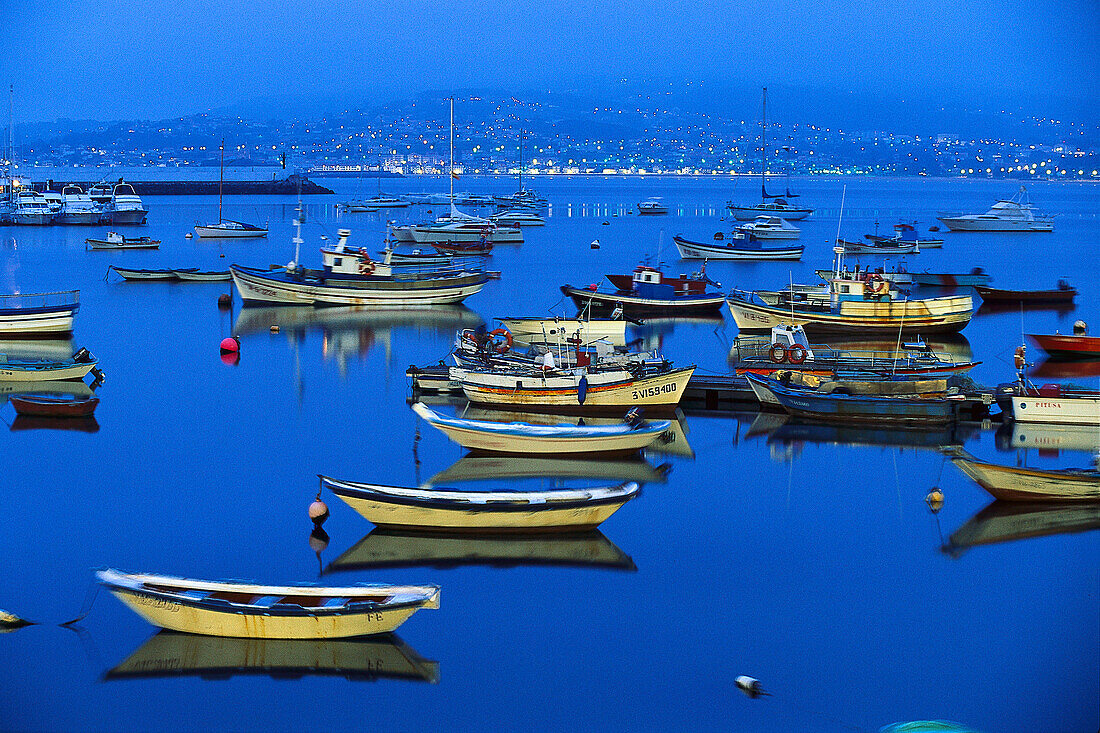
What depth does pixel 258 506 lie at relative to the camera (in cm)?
1493

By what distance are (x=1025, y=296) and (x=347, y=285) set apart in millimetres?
21586

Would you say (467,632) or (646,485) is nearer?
(467,632)

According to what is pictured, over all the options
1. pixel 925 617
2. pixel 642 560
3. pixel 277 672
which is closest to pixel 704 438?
pixel 642 560

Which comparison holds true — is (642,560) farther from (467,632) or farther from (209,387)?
(209,387)

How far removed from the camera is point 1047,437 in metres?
17.9

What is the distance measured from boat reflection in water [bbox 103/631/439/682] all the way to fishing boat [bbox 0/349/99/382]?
42.4ft

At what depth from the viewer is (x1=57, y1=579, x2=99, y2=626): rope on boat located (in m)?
11.3

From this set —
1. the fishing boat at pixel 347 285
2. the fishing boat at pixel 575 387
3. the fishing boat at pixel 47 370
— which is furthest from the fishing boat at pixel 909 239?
the fishing boat at pixel 47 370

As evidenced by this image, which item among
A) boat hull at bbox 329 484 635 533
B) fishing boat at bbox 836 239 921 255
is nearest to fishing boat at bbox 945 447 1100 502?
boat hull at bbox 329 484 635 533

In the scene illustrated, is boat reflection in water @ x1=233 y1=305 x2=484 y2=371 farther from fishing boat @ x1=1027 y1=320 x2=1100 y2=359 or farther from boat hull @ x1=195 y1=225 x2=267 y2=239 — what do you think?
boat hull @ x1=195 y1=225 x2=267 y2=239

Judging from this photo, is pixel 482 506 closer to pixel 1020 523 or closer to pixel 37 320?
pixel 1020 523

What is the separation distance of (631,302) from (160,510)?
775 inches

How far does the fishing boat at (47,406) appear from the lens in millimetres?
19500

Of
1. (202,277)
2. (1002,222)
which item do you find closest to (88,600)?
(202,277)
